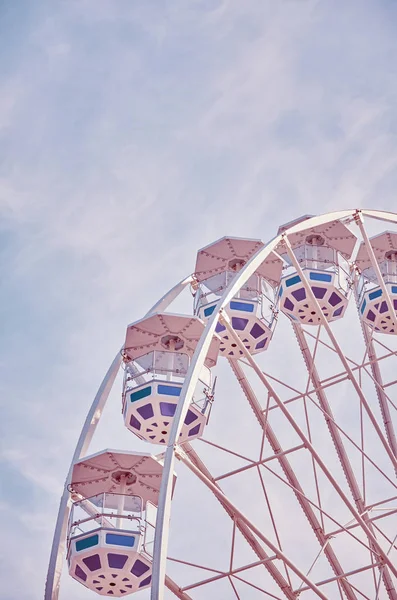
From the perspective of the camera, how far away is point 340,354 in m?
22.0

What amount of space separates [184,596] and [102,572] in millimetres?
2047

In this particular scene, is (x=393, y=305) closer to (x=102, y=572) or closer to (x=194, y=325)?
(x=194, y=325)

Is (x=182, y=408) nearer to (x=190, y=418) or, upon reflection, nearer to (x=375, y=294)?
(x=190, y=418)

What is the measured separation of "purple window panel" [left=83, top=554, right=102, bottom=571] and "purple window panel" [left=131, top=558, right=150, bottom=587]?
1.90 feet

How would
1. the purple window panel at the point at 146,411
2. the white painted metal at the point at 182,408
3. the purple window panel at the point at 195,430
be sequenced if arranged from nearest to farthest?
the white painted metal at the point at 182,408 → the purple window panel at the point at 195,430 → the purple window panel at the point at 146,411

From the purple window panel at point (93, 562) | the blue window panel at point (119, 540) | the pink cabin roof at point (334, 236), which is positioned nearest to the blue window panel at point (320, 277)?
the pink cabin roof at point (334, 236)

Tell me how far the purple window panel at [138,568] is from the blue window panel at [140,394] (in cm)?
310

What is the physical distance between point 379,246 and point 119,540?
10833 mm

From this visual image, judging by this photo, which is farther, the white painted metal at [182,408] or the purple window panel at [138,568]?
the purple window panel at [138,568]

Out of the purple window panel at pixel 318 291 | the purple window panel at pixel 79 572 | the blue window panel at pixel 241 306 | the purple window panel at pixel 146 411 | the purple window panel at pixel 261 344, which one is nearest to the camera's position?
the purple window panel at pixel 79 572

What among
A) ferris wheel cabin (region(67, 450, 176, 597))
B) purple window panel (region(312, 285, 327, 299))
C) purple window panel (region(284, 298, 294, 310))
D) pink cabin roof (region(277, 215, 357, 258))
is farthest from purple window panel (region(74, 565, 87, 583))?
pink cabin roof (region(277, 215, 357, 258))

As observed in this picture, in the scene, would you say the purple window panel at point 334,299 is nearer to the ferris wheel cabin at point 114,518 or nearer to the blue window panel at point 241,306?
the blue window panel at point 241,306

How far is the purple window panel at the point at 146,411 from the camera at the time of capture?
20.7 meters

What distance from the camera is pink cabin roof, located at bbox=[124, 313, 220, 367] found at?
21.2m
